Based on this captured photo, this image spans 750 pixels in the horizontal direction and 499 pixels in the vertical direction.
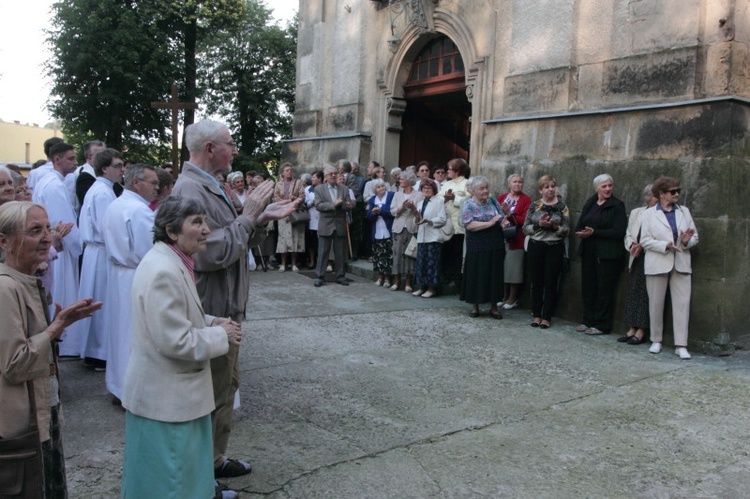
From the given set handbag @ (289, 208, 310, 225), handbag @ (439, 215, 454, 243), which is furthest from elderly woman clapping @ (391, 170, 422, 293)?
handbag @ (289, 208, 310, 225)

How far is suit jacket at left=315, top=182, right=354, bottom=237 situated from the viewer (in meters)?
10.1

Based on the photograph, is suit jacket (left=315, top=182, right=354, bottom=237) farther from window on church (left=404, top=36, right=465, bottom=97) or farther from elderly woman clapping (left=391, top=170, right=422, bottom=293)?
window on church (left=404, top=36, right=465, bottom=97)

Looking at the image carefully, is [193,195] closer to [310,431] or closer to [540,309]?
[310,431]

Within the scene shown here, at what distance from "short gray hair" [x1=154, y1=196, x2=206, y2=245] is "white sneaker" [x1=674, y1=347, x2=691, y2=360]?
5.33m

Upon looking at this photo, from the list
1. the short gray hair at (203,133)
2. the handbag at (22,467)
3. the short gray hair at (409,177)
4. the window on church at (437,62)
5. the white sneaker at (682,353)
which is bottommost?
the white sneaker at (682,353)

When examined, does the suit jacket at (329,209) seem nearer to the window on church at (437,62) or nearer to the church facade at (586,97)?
the church facade at (586,97)

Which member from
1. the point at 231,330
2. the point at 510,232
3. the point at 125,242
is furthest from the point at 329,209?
the point at 231,330

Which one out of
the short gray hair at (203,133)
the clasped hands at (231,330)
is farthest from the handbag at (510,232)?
the clasped hands at (231,330)

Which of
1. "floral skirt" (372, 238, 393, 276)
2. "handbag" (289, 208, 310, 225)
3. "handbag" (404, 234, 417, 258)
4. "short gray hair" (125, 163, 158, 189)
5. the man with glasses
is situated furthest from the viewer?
"handbag" (289, 208, 310, 225)

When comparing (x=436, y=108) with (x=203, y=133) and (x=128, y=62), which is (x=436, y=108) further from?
(x=128, y=62)

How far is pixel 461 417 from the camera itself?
15.2 feet

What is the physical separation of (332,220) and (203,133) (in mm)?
6560

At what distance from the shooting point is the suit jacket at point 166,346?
267 centimetres

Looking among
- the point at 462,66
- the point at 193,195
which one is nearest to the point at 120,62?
the point at 462,66
